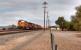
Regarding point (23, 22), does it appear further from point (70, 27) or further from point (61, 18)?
point (61, 18)

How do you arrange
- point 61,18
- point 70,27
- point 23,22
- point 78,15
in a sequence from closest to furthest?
1. point 78,15
2. point 23,22
3. point 70,27
4. point 61,18

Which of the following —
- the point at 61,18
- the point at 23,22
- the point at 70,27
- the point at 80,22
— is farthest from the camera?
the point at 61,18

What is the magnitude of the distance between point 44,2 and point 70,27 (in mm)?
17185

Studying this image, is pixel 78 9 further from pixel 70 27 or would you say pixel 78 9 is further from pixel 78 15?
pixel 70 27

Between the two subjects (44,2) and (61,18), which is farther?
(61,18)

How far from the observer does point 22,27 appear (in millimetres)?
95625

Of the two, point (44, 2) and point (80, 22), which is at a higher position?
point (44, 2)

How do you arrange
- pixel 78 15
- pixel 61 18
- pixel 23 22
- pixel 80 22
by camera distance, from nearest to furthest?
pixel 80 22 → pixel 78 15 → pixel 23 22 → pixel 61 18

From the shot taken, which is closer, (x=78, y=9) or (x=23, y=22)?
(x=78, y=9)

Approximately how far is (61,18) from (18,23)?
77671 millimetres

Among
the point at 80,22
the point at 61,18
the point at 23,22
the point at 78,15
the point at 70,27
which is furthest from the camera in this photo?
the point at 61,18

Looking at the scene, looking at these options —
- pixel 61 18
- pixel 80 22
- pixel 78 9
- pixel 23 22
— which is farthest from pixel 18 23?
pixel 61 18

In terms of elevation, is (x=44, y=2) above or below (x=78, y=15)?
above

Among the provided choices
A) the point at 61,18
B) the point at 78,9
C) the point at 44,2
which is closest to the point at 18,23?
the point at 44,2
